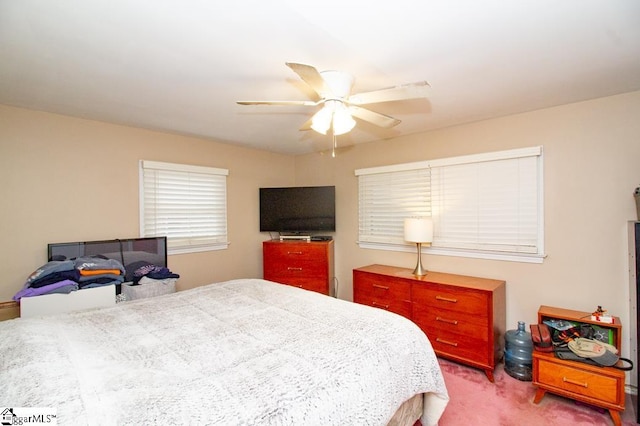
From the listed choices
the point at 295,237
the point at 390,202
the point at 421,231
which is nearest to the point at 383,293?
the point at 421,231

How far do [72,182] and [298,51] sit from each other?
2548mm

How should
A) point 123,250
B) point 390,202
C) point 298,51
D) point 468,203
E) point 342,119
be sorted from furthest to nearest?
point 390,202 < point 468,203 < point 123,250 < point 342,119 < point 298,51

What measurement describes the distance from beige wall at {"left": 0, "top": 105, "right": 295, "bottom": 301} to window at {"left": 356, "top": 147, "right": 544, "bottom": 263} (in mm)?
2209

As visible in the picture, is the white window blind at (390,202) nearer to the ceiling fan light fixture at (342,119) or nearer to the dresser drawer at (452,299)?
the dresser drawer at (452,299)

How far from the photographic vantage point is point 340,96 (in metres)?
1.97

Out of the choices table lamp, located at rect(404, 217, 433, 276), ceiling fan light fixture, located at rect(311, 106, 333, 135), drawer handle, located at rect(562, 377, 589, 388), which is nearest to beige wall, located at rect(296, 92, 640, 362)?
table lamp, located at rect(404, 217, 433, 276)

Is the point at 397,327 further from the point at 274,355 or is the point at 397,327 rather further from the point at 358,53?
the point at 358,53

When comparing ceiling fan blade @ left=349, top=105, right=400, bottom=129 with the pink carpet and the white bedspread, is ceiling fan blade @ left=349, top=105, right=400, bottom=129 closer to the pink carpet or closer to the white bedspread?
the white bedspread

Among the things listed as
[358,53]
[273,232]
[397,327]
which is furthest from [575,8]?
[273,232]

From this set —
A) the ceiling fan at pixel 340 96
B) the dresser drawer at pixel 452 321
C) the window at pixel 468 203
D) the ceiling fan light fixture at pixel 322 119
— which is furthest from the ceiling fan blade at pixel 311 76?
the dresser drawer at pixel 452 321

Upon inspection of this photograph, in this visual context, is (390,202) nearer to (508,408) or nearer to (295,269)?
(295,269)

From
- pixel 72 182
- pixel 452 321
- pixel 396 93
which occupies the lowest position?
pixel 452 321

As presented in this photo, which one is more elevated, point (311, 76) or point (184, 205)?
point (311, 76)

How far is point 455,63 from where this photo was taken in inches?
74.1
